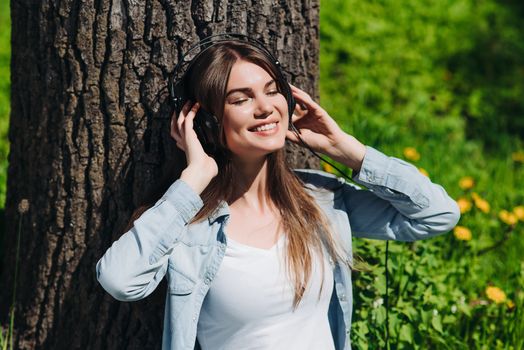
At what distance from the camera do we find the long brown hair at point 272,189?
219 cm

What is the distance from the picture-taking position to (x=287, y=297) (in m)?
2.23

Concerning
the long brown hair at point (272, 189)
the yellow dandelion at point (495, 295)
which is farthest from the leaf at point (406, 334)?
the long brown hair at point (272, 189)

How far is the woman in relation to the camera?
2168 millimetres

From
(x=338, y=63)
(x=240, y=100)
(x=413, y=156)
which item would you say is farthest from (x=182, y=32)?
(x=338, y=63)

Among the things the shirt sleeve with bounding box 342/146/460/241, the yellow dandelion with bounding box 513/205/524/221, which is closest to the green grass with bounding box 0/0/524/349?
the yellow dandelion with bounding box 513/205/524/221

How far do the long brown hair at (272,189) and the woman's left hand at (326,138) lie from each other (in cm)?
11

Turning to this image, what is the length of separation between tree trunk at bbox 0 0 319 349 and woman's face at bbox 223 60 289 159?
35 cm

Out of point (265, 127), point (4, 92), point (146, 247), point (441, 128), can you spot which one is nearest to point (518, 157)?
→ point (441, 128)

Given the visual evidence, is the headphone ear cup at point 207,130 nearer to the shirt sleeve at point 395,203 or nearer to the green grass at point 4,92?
the shirt sleeve at point 395,203

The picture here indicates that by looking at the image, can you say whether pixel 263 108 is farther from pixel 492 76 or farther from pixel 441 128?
pixel 492 76

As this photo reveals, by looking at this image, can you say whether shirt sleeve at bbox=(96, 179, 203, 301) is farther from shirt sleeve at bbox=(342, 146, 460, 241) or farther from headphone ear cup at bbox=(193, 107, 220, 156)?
shirt sleeve at bbox=(342, 146, 460, 241)

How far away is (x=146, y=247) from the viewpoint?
210cm

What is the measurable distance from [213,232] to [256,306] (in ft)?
0.84

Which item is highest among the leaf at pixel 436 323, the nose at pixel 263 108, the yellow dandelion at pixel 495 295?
the nose at pixel 263 108
